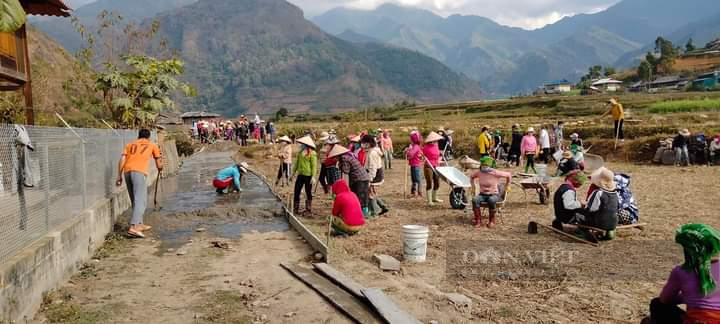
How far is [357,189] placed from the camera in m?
9.66

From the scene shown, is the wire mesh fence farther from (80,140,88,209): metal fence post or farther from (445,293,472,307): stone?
(445,293,472,307): stone

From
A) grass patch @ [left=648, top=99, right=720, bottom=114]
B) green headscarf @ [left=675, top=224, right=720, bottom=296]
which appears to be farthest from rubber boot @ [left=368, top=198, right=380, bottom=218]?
grass patch @ [left=648, top=99, right=720, bottom=114]

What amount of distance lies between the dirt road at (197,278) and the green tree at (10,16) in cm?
377

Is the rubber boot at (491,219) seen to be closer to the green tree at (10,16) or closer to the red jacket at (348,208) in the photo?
the red jacket at (348,208)

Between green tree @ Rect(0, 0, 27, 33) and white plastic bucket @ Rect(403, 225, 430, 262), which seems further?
white plastic bucket @ Rect(403, 225, 430, 262)

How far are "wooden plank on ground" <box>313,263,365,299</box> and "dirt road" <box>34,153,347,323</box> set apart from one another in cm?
34

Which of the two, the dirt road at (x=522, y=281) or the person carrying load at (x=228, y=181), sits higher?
the person carrying load at (x=228, y=181)

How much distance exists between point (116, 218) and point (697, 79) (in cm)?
7665

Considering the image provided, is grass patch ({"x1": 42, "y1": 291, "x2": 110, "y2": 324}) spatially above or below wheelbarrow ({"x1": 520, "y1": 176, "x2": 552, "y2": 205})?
below

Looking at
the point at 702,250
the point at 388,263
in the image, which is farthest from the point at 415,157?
the point at 702,250

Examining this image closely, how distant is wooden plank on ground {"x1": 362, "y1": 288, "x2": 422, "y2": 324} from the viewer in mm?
4797

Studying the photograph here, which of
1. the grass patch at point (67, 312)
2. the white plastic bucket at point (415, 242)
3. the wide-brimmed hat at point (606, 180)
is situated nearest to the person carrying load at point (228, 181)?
the white plastic bucket at point (415, 242)

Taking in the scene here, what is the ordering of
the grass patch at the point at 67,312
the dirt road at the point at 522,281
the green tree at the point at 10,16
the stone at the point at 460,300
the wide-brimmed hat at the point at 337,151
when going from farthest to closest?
the wide-brimmed hat at the point at 337,151 → the stone at the point at 460,300 → the dirt road at the point at 522,281 → the grass patch at the point at 67,312 → the green tree at the point at 10,16

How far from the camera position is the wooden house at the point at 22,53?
1189 centimetres
